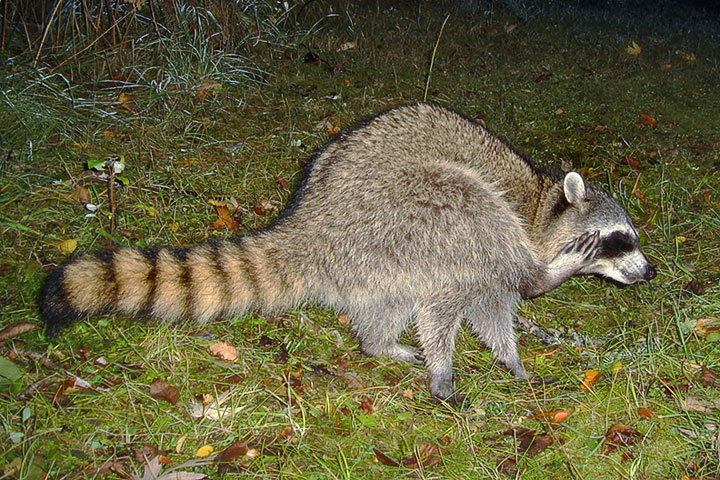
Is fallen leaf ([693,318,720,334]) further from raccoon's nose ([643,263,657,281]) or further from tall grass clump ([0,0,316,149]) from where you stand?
tall grass clump ([0,0,316,149])

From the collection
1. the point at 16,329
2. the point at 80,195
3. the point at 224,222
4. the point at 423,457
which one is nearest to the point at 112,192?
the point at 80,195

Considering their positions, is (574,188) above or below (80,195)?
above

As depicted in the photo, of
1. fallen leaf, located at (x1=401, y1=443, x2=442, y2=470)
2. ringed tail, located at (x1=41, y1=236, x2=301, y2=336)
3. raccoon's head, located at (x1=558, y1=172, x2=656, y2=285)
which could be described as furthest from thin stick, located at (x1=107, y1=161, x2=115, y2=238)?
raccoon's head, located at (x1=558, y1=172, x2=656, y2=285)

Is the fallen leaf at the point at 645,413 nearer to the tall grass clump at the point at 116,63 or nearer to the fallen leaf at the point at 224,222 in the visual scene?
the fallen leaf at the point at 224,222

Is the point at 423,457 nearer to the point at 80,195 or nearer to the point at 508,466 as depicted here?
the point at 508,466

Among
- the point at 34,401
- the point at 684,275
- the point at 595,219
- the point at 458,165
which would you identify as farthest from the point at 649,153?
the point at 34,401

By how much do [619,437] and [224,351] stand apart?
7.03ft

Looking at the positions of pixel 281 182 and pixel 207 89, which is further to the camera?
pixel 207 89

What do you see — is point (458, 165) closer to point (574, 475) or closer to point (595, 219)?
point (595, 219)

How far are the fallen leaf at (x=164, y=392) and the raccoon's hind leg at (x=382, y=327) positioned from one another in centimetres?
110

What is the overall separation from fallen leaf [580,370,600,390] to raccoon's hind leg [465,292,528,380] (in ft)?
1.14

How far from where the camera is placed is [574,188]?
3977mm

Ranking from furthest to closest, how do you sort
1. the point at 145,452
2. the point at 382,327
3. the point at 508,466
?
the point at 382,327, the point at 508,466, the point at 145,452

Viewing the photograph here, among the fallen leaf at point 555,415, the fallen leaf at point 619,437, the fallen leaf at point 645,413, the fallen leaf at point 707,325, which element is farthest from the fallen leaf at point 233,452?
the fallen leaf at point 707,325
